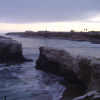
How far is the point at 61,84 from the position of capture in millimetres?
11422

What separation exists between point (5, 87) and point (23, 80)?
1.96 m

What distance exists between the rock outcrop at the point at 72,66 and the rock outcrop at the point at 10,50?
5647 millimetres

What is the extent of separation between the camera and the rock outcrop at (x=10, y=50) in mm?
20984

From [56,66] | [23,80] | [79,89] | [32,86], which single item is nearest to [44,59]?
[56,66]

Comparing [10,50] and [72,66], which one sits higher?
[10,50]

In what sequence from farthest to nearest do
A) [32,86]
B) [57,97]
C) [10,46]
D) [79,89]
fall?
[10,46], [32,86], [79,89], [57,97]

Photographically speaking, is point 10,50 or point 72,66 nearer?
point 72,66

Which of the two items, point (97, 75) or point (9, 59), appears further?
point (9, 59)

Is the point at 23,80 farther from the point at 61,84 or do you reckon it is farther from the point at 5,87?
the point at 61,84

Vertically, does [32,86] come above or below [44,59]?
below

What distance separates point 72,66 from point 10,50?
38.4 feet

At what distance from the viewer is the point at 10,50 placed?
69.1ft

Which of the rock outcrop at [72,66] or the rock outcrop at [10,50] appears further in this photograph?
the rock outcrop at [10,50]

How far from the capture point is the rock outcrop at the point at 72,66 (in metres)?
8.29
